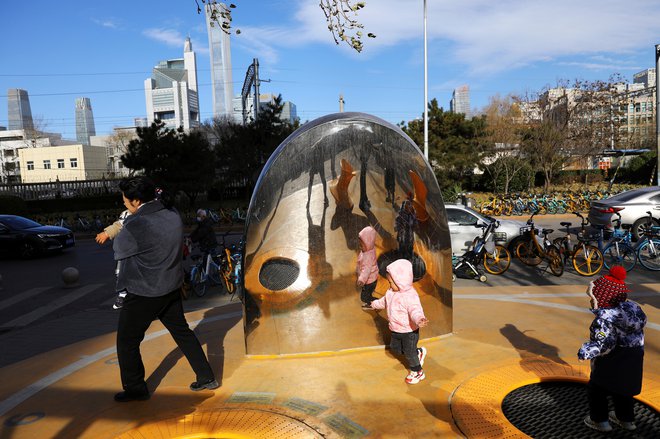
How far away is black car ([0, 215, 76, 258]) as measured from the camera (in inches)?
629

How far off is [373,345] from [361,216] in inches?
54.7

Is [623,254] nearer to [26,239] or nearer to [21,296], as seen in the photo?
[21,296]

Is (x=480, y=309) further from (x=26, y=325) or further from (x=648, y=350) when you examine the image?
(x=26, y=325)

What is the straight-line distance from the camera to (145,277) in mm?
4016

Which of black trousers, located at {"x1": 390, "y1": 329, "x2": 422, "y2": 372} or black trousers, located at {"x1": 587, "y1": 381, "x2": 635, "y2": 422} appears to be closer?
black trousers, located at {"x1": 587, "y1": 381, "x2": 635, "y2": 422}

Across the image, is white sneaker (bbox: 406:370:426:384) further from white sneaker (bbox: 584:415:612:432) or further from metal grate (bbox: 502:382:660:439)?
white sneaker (bbox: 584:415:612:432)

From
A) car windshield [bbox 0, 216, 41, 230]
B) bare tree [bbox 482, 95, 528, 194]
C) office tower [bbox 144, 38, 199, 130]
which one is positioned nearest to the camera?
car windshield [bbox 0, 216, 41, 230]

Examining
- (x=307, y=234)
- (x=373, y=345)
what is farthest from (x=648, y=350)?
(x=307, y=234)

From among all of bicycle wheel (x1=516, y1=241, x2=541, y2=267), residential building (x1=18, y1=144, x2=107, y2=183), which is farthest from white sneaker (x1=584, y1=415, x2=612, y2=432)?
residential building (x1=18, y1=144, x2=107, y2=183)

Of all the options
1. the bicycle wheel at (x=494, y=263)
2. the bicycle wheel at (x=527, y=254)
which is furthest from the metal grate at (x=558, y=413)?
the bicycle wheel at (x=527, y=254)

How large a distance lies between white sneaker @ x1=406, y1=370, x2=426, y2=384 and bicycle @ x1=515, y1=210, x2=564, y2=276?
21.4 feet

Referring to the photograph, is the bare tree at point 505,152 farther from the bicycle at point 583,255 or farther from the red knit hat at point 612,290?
the red knit hat at point 612,290

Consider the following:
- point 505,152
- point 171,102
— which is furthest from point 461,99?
point 505,152

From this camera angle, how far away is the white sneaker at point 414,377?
4.36 meters
